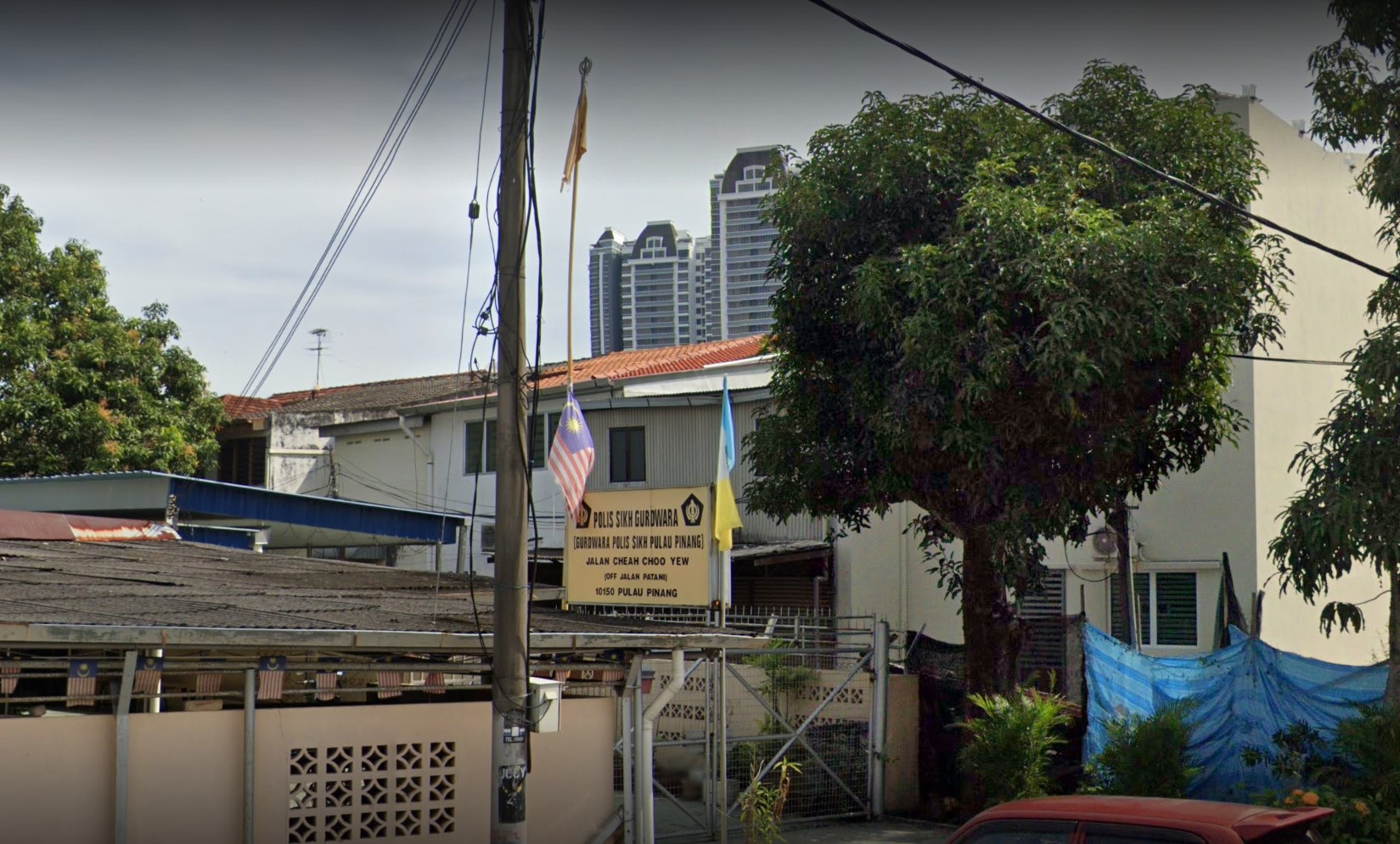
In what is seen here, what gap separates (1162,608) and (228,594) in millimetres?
16075

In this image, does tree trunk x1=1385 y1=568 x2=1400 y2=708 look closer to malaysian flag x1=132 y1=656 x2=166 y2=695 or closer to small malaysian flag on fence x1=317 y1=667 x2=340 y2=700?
small malaysian flag on fence x1=317 y1=667 x2=340 y2=700

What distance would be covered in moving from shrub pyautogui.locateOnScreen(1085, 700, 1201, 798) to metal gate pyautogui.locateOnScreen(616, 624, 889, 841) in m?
3.09

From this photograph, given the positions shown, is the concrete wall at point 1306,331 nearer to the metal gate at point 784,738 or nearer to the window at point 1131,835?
the metal gate at point 784,738

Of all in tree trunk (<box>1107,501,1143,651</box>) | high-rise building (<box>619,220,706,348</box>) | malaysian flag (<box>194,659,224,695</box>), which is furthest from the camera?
high-rise building (<box>619,220,706,348</box>)

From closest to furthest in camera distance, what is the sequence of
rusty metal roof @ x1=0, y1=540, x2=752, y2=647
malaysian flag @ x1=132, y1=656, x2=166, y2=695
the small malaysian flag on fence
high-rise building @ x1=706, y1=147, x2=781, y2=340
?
rusty metal roof @ x1=0, y1=540, x2=752, y2=647 < malaysian flag @ x1=132, y1=656, x2=166, y2=695 < the small malaysian flag on fence < high-rise building @ x1=706, y1=147, x2=781, y2=340

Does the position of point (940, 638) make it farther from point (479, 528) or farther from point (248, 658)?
point (248, 658)

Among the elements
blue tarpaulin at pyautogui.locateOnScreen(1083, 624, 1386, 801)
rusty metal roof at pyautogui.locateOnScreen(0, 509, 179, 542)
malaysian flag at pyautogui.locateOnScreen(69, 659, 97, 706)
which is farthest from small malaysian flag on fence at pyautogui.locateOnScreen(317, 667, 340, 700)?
blue tarpaulin at pyautogui.locateOnScreen(1083, 624, 1386, 801)

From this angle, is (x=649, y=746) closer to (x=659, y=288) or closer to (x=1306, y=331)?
(x=1306, y=331)

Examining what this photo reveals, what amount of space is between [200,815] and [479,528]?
2220 cm

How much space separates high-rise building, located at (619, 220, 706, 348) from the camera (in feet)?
260

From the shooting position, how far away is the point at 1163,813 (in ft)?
22.4

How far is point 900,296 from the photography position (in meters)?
15.3

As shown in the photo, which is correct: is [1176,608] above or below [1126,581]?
below

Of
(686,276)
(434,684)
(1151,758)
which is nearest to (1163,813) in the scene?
(434,684)
